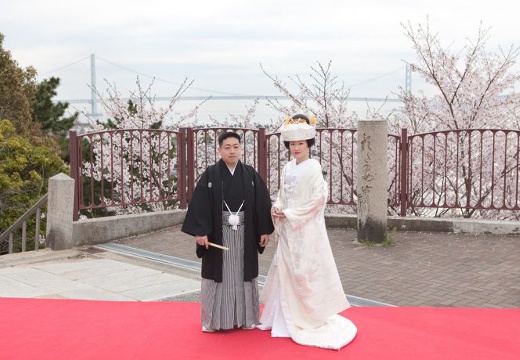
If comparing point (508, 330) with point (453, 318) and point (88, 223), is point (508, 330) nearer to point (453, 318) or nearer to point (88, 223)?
point (453, 318)

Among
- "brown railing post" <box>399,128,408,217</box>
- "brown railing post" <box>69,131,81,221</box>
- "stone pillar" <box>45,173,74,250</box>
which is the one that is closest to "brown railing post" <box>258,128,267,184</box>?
"brown railing post" <box>399,128,408,217</box>

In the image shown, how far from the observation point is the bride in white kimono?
439 centimetres

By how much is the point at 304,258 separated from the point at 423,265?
10.3ft

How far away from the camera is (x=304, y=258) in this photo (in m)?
4.39

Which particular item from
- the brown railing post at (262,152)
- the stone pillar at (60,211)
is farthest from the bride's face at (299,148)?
the brown railing post at (262,152)

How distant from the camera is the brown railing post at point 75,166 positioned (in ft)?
27.2

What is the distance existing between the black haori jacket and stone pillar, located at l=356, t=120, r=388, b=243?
3777 millimetres

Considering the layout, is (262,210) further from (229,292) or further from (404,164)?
(404,164)

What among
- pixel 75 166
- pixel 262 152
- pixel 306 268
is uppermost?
pixel 262 152

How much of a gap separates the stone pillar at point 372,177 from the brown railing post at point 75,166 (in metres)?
3.82

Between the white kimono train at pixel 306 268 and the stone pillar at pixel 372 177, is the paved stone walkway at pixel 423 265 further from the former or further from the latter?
the white kimono train at pixel 306 268

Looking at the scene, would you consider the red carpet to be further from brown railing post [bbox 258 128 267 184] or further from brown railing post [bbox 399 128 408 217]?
brown railing post [bbox 258 128 267 184]

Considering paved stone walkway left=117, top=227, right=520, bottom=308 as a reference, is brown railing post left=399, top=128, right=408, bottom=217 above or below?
above

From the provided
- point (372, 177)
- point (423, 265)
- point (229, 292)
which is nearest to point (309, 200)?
point (229, 292)
